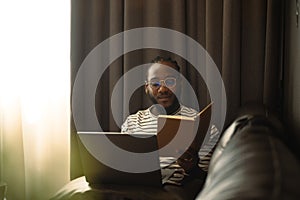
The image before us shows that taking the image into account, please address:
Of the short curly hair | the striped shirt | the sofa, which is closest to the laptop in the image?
the sofa

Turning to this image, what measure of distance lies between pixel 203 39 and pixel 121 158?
3.44 feet

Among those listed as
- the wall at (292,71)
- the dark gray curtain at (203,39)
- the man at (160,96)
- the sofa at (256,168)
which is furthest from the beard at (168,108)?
the sofa at (256,168)

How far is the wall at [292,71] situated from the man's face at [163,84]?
614 millimetres

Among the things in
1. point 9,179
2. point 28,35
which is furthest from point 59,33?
point 9,179

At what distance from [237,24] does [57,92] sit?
119 cm

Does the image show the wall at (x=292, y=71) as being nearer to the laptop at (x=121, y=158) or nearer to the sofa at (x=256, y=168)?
the sofa at (x=256, y=168)

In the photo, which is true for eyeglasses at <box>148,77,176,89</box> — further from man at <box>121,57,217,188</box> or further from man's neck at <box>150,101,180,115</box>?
man's neck at <box>150,101,180,115</box>

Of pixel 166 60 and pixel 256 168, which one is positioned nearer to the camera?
pixel 256 168

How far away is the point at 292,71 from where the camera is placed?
215cm

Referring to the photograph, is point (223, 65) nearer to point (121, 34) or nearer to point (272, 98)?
point (272, 98)

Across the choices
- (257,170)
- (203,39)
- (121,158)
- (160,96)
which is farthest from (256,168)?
(203,39)

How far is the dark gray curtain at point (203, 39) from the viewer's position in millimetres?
2623

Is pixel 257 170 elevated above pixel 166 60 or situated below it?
below

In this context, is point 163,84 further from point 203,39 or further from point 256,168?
point 256,168
